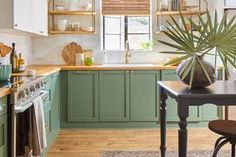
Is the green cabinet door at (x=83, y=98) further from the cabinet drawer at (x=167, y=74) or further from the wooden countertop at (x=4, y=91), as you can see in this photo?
the wooden countertop at (x=4, y=91)

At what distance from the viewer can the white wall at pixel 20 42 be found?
4.04 m

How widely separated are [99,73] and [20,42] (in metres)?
1.16

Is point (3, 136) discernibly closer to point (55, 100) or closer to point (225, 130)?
point (225, 130)

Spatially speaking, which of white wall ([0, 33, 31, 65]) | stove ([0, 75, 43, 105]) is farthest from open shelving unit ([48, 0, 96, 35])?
stove ([0, 75, 43, 105])

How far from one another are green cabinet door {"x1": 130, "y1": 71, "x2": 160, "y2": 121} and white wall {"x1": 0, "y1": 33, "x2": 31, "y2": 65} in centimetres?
157

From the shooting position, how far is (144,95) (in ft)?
16.0

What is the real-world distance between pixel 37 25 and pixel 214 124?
2.49 metres

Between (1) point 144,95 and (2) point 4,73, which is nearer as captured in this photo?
(2) point 4,73

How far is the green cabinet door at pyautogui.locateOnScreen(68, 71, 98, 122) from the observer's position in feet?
15.8

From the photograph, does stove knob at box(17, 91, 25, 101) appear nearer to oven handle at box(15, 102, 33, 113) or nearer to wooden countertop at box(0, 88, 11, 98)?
oven handle at box(15, 102, 33, 113)

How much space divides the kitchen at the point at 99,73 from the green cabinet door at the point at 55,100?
0.04ft

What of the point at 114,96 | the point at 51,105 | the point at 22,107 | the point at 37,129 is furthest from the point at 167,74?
the point at 22,107

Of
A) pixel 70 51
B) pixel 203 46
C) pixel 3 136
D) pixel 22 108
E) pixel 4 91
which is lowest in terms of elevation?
pixel 3 136

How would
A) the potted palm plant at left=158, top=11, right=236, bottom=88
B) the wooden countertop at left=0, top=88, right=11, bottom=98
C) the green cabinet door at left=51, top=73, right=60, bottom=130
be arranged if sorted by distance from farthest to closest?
the green cabinet door at left=51, top=73, right=60, bottom=130 < the potted palm plant at left=158, top=11, right=236, bottom=88 < the wooden countertop at left=0, top=88, right=11, bottom=98
